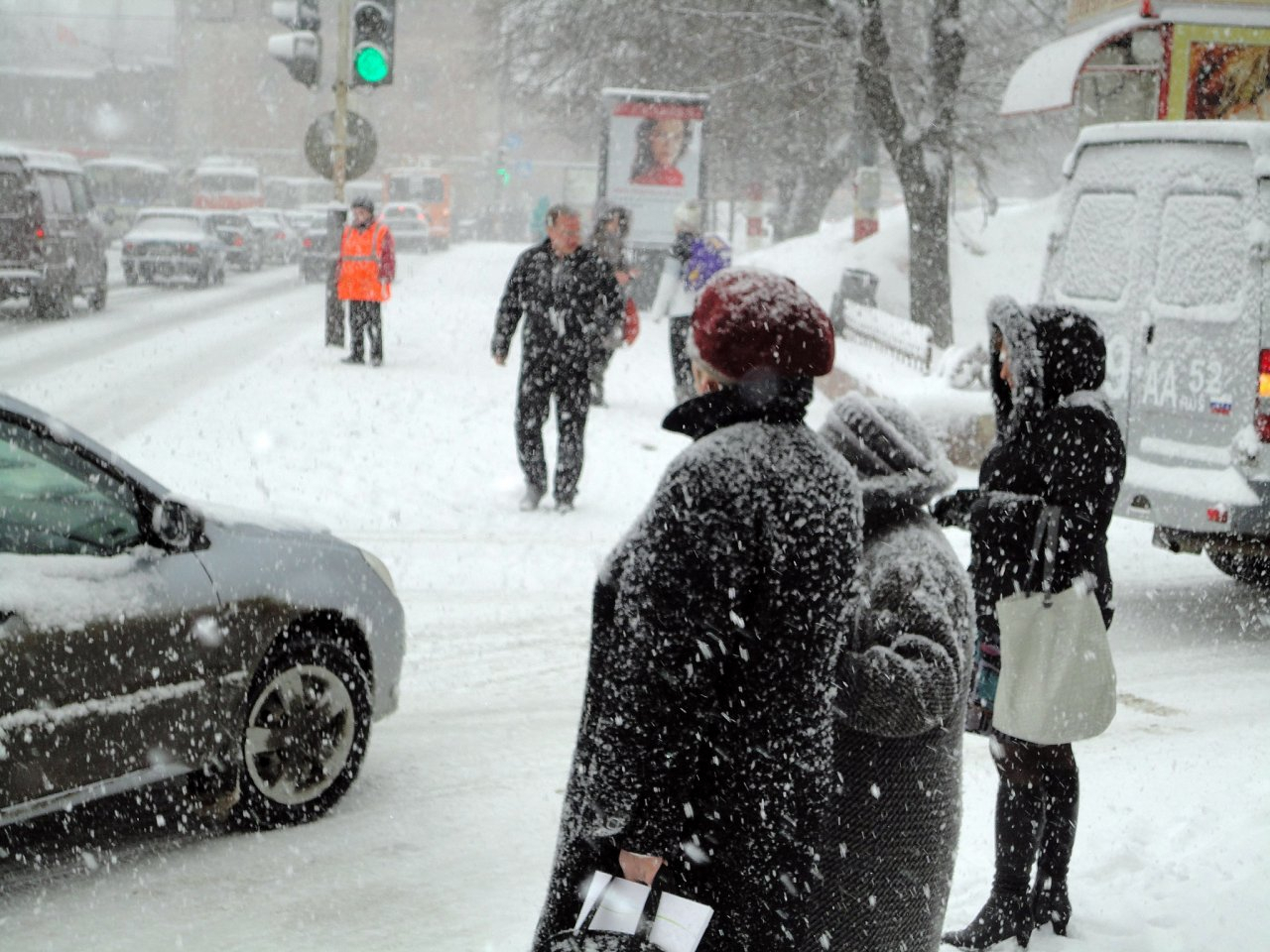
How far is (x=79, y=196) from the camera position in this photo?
22.1 meters

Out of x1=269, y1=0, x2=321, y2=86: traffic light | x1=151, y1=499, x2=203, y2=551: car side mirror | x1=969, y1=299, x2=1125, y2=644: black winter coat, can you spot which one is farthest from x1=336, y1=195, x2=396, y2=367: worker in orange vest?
x1=969, y1=299, x2=1125, y2=644: black winter coat

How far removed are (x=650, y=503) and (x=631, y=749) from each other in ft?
1.23

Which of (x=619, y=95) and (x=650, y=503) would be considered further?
(x=619, y=95)

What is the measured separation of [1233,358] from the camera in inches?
287

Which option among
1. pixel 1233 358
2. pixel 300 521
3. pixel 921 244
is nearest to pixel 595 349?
pixel 1233 358

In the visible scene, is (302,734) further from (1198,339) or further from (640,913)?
(1198,339)

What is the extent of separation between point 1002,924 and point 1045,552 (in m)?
0.98

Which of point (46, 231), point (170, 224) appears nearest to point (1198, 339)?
point (46, 231)

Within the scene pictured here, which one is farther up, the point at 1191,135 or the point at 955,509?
the point at 1191,135

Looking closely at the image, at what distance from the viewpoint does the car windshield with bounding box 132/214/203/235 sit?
29641 millimetres

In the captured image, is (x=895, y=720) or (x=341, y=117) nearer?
(x=895, y=720)

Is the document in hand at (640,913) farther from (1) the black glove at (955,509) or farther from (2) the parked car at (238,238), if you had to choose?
(2) the parked car at (238,238)

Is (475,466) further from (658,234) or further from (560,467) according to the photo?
(658,234)

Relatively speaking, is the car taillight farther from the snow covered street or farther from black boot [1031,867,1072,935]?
black boot [1031,867,1072,935]
